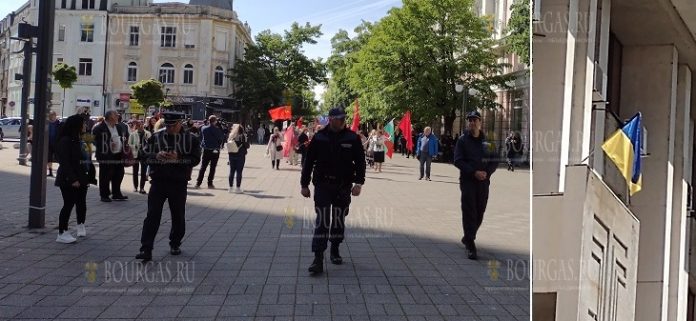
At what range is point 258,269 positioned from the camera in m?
6.33

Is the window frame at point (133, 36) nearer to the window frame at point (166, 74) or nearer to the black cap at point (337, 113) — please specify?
the window frame at point (166, 74)

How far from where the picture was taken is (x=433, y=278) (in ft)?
20.2

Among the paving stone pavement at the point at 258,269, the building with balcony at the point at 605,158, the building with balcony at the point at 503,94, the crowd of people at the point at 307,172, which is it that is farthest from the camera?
the building with balcony at the point at 503,94

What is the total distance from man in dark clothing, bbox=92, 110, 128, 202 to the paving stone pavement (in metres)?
0.56

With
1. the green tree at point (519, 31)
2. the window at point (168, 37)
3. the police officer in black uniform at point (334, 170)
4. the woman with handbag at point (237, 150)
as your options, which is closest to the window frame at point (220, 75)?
the window at point (168, 37)

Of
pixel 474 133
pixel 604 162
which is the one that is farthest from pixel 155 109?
pixel 604 162

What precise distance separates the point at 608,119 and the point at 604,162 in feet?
2.74

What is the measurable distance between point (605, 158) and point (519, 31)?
9.81m

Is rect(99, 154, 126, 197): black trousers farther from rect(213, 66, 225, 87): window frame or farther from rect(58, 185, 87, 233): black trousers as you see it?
rect(213, 66, 225, 87): window frame

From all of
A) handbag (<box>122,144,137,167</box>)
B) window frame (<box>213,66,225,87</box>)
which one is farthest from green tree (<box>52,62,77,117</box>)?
window frame (<box>213,66,225,87</box>)

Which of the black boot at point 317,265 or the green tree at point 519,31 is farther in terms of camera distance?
the green tree at point 519,31

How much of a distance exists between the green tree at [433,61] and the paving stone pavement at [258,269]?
22503mm

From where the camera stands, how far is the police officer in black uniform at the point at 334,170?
652 centimetres

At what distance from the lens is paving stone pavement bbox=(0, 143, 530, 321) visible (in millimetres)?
4949
